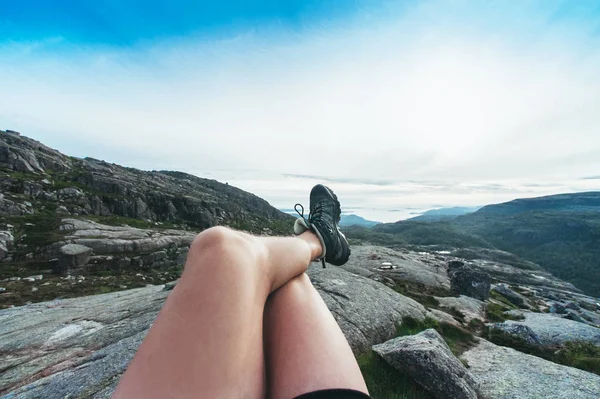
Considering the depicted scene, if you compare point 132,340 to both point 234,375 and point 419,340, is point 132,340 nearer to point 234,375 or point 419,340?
point 234,375

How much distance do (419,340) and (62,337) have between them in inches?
389

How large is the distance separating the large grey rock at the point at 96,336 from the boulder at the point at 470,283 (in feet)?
49.5

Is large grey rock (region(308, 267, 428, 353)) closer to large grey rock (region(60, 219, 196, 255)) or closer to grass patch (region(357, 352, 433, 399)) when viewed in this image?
grass patch (region(357, 352, 433, 399))

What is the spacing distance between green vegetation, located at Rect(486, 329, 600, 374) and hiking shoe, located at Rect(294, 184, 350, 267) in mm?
6433

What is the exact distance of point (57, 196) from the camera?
6531cm

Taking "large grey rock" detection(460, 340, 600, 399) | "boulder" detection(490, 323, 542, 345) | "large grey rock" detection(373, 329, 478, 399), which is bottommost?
"boulder" detection(490, 323, 542, 345)

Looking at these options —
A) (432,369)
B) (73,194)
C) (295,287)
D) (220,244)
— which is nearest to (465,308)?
(432,369)

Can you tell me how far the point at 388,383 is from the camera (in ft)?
15.3

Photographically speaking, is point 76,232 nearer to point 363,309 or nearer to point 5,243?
point 5,243

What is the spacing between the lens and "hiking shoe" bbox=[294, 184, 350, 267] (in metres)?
6.05

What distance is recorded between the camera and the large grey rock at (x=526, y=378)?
16.4ft

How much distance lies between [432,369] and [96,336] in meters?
8.52

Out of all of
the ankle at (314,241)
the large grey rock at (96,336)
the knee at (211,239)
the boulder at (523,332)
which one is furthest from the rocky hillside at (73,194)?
the boulder at (523,332)

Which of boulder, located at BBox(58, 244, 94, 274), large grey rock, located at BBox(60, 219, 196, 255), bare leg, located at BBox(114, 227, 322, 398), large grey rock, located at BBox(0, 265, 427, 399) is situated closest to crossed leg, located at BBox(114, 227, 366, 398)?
bare leg, located at BBox(114, 227, 322, 398)
